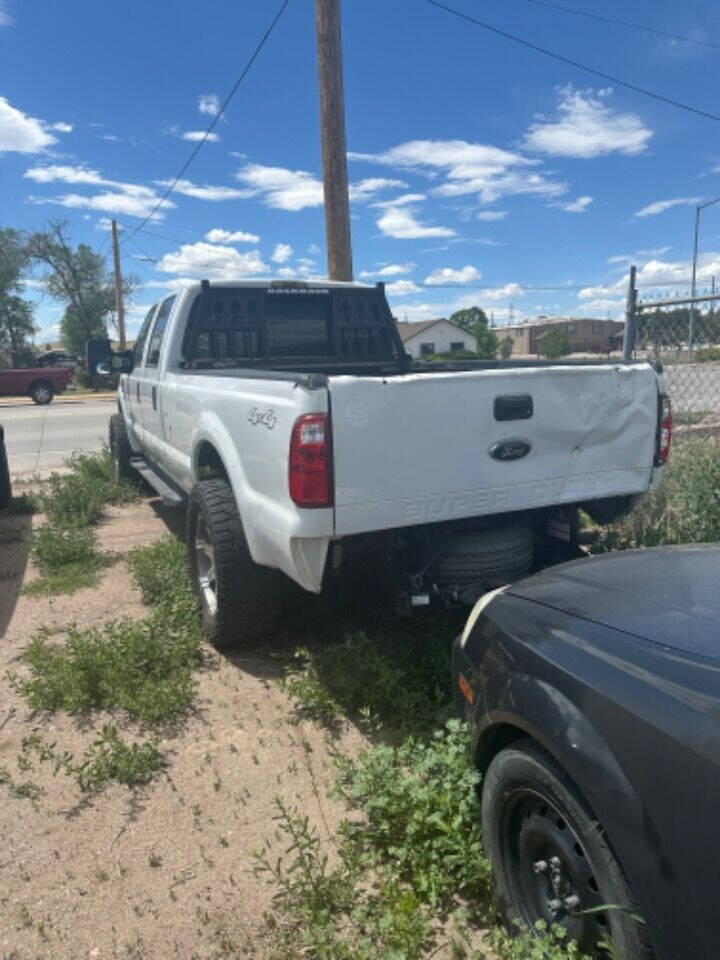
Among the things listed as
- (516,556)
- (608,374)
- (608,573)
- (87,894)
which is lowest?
(87,894)

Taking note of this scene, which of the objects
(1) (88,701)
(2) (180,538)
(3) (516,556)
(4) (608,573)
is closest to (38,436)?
(2) (180,538)

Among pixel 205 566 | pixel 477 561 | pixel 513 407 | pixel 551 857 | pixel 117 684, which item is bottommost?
pixel 117 684

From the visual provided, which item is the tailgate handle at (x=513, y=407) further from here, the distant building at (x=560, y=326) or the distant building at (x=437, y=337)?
the distant building at (x=560, y=326)

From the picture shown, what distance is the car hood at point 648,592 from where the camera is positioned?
1787 mm

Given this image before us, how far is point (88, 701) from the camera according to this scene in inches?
139

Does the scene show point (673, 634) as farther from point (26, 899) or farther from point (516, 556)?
point (26, 899)

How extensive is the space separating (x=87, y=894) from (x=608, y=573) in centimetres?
202

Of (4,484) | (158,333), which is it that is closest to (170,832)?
(158,333)

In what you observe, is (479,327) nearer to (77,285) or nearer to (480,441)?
(77,285)

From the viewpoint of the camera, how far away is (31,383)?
89.2ft

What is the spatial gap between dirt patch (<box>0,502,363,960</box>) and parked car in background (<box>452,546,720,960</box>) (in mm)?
892

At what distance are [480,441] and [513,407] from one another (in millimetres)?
222

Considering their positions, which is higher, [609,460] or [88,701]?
[609,460]

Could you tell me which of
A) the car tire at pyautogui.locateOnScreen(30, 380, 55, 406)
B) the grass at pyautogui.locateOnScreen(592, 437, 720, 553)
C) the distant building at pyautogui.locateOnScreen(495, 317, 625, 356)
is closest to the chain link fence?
the grass at pyautogui.locateOnScreen(592, 437, 720, 553)
